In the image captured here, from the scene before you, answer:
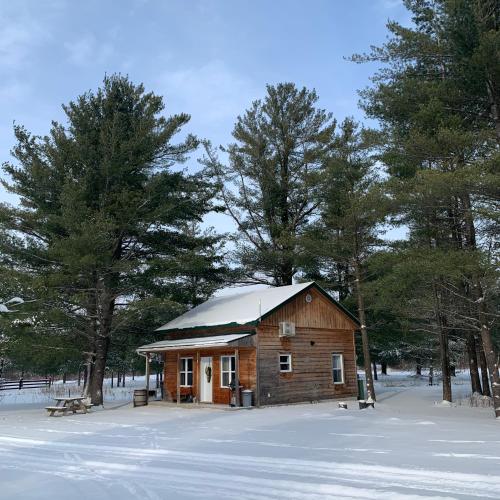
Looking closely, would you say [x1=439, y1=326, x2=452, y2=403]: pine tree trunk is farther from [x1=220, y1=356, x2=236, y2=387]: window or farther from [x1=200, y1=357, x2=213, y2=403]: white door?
[x1=200, y1=357, x2=213, y2=403]: white door

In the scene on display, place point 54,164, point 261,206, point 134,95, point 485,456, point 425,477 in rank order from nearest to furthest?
point 425,477 < point 485,456 < point 54,164 < point 134,95 < point 261,206

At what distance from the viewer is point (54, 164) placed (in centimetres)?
2156

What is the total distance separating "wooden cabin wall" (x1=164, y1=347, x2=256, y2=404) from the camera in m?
18.8

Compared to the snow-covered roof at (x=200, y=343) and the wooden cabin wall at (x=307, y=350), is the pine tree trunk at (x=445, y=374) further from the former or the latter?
the snow-covered roof at (x=200, y=343)

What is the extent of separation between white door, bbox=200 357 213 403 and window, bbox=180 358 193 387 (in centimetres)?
95

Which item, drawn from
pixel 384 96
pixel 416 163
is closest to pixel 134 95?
pixel 384 96

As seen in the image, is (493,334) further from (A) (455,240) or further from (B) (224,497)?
(B) (224,497)

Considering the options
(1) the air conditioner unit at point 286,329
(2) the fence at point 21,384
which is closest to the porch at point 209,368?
(1) the air conditioner unit at point 286,329

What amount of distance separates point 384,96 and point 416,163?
8.49 ft

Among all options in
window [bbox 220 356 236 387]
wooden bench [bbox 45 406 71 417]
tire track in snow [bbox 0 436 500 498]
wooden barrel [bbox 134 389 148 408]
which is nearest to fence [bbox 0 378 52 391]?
wooden barrel [bbox 134 389 148 408]

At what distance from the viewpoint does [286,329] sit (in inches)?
768

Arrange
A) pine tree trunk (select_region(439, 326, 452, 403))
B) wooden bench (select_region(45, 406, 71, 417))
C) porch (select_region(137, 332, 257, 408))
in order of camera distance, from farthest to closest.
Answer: pine tree trunk (select_region(439, 326, 452, 403))
porch (select_region(137, 332, 257, 408))
wooden bench (select_region(45, 406, 71, 417))

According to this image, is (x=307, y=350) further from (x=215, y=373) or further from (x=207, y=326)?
(x=207, y=326)

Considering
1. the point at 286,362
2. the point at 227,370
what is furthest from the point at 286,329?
the point at 227,370
